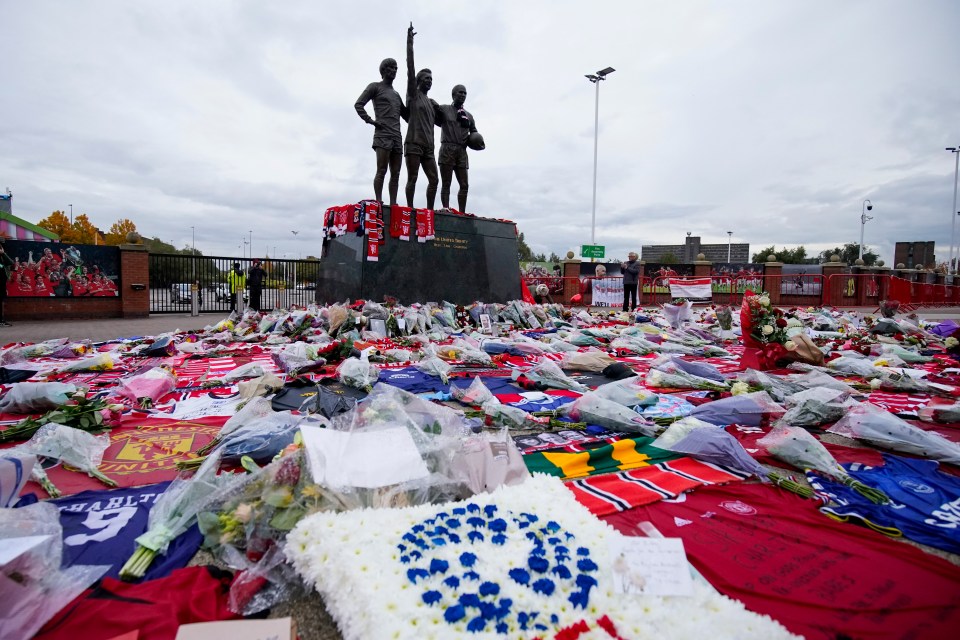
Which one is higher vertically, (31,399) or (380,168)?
(380,168)

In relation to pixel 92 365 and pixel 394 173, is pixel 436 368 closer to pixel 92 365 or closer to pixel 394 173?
pixel 92 365

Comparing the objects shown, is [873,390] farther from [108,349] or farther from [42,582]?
[108,349]

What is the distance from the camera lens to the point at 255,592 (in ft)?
5.05

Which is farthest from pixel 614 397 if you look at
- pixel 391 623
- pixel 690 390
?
pixel 391 623

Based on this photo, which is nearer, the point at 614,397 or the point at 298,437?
the point at 298,437

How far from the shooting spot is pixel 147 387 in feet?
13.4

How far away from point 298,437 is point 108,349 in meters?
6.07

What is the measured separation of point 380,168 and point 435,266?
2227 millimetres

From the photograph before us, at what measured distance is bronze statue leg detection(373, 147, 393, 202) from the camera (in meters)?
9.43

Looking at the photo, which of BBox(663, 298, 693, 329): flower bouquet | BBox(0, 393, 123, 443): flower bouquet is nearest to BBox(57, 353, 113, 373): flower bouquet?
BBox(0, 393, 123, 443): flower bouquet

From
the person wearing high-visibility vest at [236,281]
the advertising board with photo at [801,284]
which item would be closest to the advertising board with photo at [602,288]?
the advertising board with photo at [801,284]

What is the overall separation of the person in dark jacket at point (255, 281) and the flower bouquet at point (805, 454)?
1266cm

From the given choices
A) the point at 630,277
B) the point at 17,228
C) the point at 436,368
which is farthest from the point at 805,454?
the point at 17,228

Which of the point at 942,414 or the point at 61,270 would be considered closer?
the point at 942,414
